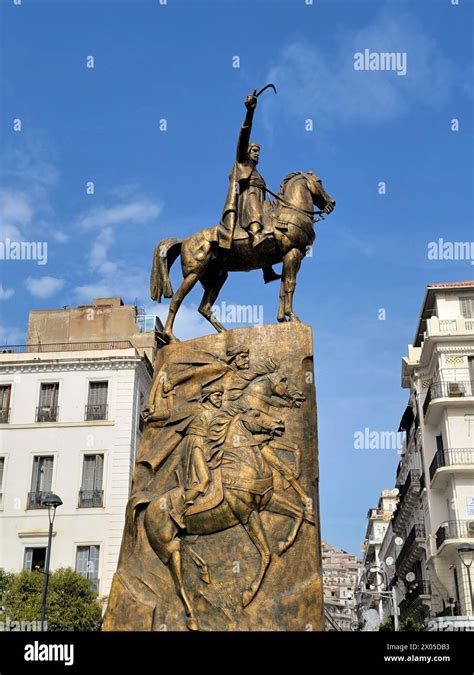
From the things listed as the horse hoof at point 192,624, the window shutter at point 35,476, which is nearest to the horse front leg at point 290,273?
the horse hoof at point 192,624

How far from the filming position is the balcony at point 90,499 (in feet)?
99.2

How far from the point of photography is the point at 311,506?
396 inches

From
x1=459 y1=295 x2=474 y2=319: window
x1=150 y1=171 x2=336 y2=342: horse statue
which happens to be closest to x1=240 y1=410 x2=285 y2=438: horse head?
x1=150 y1=171 x2=336 y2=342: horse statue

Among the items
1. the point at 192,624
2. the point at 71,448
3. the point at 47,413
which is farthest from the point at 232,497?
the point at 47,413

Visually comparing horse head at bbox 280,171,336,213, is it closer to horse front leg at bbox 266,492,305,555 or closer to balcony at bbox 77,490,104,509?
horse front leg at bbox 266,492,305,555

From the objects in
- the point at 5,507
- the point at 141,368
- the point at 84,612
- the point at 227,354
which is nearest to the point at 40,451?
the point at 5,507

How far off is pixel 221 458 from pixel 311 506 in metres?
1.29

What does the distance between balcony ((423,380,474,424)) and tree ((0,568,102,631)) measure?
17.0 meters

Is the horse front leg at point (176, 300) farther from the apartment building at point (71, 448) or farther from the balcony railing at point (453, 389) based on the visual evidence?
the balcony railing at point (453, 389)

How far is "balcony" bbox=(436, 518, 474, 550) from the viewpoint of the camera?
107ft

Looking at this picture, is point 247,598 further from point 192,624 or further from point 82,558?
point 82,558

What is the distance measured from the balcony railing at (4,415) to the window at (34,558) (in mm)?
5518

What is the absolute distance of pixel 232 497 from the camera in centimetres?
992
